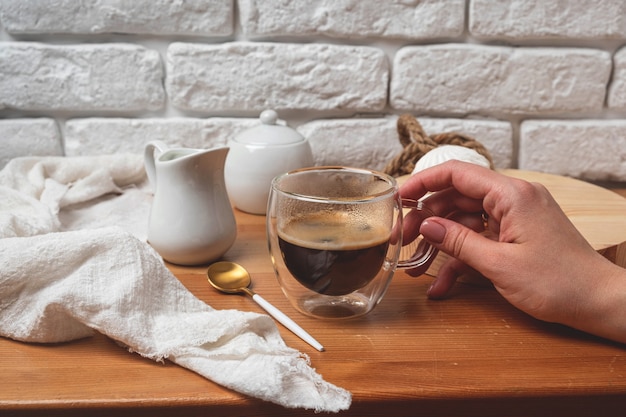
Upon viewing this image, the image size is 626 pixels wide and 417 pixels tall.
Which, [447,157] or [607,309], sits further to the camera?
[447,157]

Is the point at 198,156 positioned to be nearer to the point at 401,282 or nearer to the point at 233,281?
the point at 233,281

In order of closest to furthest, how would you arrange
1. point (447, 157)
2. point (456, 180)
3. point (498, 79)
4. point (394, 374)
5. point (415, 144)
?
point (394, 374)
point (456, 180)
point (447, 157)
point (415, 144)
point (498, 79)

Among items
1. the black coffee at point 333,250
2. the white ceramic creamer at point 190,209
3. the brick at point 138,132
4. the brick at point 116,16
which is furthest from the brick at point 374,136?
the black coffee at point 333,250

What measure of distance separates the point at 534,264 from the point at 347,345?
204 mm

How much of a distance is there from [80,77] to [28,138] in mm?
155

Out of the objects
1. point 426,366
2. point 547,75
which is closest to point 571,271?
point 426,366

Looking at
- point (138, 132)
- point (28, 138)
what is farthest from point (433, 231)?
point (28, 138)

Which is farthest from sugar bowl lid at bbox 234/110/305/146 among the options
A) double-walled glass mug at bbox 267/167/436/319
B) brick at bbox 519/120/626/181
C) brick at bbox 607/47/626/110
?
brick at bbox 607/47/626/110

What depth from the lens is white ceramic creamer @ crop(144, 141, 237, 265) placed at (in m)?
0.70

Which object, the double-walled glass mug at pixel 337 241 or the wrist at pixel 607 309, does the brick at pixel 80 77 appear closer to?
the double-walled glass mug at pixel 337 241

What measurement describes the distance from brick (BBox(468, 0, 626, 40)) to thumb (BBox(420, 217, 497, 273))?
1.77ft

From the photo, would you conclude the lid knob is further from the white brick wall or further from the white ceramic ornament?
the white ceramic ornament

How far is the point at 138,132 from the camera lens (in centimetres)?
104

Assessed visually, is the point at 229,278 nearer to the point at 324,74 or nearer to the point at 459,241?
the point at 459,241
